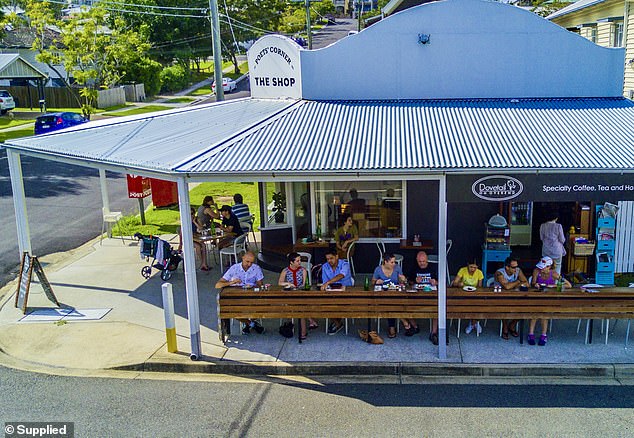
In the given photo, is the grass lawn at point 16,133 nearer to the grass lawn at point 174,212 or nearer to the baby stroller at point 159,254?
the grass lawn at point 174,212

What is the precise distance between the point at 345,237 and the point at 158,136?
377 centimetres

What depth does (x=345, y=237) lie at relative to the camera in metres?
12.1

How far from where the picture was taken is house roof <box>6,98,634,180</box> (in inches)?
349

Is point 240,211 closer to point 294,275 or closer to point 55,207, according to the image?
point 294,275

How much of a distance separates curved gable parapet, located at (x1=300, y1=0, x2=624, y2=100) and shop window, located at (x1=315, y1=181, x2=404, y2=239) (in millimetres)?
1742

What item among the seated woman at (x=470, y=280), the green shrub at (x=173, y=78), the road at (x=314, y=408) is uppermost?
the green shrub at (x=173, y=78)

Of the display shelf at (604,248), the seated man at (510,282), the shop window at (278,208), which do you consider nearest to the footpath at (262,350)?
the seated man at (510,282)

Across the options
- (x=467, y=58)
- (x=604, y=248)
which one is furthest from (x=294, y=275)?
(x=604, y=248)

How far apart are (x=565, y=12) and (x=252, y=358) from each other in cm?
1999

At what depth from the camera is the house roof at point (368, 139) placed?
886 centimetres

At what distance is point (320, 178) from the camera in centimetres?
903

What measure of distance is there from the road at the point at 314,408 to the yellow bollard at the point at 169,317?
2.27 feet

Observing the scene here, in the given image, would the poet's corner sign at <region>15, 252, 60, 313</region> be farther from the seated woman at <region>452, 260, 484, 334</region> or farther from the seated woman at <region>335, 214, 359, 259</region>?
the seated woman at <region>452, 260, 484, 334</region>

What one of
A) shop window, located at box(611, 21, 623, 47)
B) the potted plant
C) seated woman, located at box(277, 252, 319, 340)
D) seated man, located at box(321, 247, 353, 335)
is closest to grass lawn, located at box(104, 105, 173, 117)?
shop window, located at box(611, 21, 623, 47)
